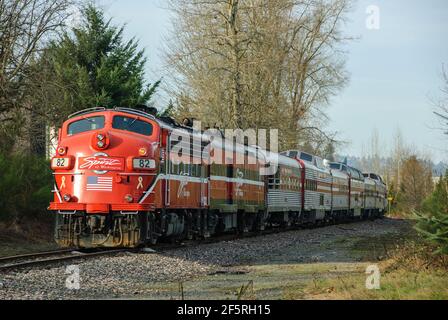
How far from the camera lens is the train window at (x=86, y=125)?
53.5 ft

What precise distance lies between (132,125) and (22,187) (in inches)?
258

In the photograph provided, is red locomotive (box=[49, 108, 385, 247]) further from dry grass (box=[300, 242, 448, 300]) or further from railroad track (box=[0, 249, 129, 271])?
dry grass (box=[300, 242, 448, 300])

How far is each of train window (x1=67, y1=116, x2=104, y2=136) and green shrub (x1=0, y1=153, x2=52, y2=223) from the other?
471cm

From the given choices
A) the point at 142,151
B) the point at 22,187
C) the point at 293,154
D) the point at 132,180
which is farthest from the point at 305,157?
the point at 132,180

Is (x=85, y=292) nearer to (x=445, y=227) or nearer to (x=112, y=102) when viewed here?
(x=445, y=227)

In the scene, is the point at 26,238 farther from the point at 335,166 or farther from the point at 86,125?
the point at 335,166

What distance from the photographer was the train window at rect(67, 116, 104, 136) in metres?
16.3

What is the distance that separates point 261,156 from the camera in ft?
90.6

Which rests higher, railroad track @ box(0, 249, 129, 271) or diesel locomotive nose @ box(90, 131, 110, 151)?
diesel locomotive nose @ box(90, 131, 110, 151)

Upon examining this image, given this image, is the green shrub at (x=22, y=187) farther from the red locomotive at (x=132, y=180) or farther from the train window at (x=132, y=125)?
the train window at (x=132, y=125)

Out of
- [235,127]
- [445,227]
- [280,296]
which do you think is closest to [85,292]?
[280,296]

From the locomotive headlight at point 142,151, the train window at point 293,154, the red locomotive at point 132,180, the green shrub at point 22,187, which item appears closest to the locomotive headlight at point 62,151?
the red locomotive at point 132,180

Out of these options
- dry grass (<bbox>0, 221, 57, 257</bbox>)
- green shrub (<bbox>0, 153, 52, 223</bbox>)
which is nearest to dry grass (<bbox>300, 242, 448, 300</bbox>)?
dry grass (<bbox>0, 221, 57, 257</bbox>)

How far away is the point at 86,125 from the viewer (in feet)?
53.9
